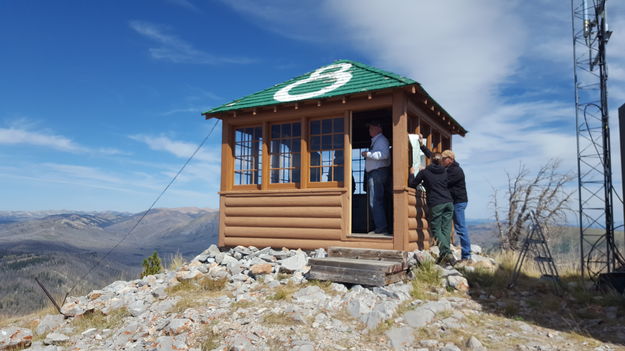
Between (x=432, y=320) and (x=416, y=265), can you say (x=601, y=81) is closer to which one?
(x=416, y=265)

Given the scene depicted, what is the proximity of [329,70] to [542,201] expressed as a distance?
30.8 ft

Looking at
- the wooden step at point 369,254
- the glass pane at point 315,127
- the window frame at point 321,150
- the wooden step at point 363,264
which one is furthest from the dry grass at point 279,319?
the glass pane at point 315,127

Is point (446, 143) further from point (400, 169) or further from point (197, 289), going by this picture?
point (197, 289)

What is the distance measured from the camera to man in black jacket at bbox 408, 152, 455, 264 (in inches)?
300

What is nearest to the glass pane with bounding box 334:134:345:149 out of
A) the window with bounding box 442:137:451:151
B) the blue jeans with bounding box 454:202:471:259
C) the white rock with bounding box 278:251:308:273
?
the white rock with bounding box 278:251:308:273

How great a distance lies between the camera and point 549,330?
16.6 ft

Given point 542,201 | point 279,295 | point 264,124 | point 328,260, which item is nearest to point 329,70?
point 264,124

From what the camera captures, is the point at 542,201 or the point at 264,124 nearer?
the point at 264,124

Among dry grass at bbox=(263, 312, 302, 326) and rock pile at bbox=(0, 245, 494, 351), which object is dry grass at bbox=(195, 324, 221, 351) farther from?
dry grass at bbox=(263, 312, 302, 326)

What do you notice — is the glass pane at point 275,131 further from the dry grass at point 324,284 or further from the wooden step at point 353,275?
the dry grass at point 324,284

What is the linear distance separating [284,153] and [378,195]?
2.46 m

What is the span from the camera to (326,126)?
8.72 meters

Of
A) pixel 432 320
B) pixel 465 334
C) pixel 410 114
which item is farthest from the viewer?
pixel 410 114

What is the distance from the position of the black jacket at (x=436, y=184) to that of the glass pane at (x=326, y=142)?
6.57 ft
